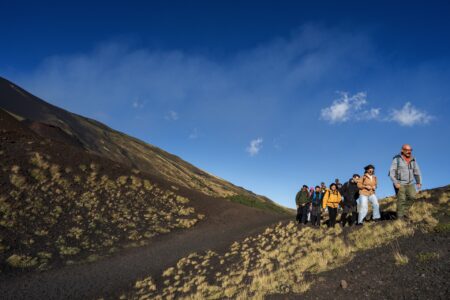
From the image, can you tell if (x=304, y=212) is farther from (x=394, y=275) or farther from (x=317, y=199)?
(x=394, y=275)

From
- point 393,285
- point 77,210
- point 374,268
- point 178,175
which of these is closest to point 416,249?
point 374,268

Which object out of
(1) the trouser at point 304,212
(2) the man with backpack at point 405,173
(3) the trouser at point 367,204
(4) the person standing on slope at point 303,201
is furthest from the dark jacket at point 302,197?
(2) the man with backpack at point 405,173

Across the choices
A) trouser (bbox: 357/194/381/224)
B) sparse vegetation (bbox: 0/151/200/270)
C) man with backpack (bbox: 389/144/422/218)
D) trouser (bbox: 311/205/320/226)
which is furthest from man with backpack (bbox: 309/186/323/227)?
sparse vegetation (bbox: 0/151/200/270)

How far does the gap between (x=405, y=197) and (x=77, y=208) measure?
66.0 feet

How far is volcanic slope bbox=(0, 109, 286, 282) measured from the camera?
59.7ft

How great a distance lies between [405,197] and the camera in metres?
12.3

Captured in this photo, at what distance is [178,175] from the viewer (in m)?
69.8

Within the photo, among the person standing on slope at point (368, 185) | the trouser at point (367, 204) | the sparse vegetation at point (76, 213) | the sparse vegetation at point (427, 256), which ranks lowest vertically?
the sparse vegetation at point (76, 213)

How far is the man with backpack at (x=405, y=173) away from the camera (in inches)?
465

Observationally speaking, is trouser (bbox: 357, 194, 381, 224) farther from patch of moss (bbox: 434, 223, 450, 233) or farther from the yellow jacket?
patch of moss (bbox: 434, 223, 450, 233)

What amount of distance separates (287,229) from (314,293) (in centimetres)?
1351

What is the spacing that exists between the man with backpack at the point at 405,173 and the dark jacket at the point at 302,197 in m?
8.76

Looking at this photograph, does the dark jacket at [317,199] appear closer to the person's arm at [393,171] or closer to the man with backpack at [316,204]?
the man with backpack at [316,204]

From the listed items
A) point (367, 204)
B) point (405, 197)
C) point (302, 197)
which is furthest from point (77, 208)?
point (405, 197)
